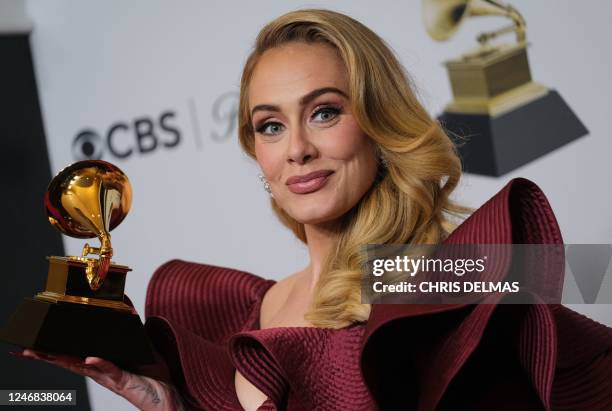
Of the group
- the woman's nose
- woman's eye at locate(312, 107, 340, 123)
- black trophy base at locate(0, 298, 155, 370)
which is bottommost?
black trophy base at locate(0, 298, 155, 370)

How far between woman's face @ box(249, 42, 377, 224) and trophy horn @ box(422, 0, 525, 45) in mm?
1100

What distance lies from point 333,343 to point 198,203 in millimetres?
1508

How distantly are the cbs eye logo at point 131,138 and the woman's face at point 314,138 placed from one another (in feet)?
4.34

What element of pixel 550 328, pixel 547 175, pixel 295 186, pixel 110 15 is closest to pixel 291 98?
pixel 295 186

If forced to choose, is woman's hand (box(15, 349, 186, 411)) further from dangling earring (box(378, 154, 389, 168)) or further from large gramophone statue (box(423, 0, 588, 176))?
large gramophone statue (box(423, 0, 588, 176))

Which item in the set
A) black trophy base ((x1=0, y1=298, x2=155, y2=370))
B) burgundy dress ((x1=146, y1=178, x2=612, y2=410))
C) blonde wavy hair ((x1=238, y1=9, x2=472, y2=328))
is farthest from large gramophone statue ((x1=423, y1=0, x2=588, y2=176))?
black trophy base ((x1=0, y1=298, x2=155, y2=370))

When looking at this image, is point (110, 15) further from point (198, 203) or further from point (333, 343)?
point (333, 343)

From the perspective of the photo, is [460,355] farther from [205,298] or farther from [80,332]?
[205,298]

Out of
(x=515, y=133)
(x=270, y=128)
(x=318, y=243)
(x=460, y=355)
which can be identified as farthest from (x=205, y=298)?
(x=515, y=133)

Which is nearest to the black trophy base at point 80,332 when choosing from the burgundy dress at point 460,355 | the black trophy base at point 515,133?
the burgundy dress at point 460,355

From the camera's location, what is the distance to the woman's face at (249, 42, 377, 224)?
1603 millimetres

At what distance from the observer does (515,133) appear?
8.61 ft

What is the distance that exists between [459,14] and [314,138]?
1.22 m

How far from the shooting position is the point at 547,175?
2516 millimetres
